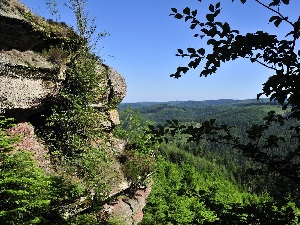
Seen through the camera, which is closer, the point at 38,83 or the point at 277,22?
the point at 277,22

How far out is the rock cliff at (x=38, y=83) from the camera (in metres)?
14.9

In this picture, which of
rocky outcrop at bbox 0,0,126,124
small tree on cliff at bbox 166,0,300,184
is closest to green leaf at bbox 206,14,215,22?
small tree on cliff at bbox 166,0,300,184

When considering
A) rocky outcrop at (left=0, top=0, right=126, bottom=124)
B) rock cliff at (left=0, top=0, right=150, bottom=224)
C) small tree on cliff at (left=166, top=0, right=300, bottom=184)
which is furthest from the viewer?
rock cliff at (left=0, top=0, right=150, bottom=224)

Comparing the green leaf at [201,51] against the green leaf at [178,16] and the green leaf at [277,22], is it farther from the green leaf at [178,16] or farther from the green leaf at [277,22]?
the green leaf at [277,22]

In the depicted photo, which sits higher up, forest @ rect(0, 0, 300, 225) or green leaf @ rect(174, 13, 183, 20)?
green leaf @ rect(174, 13, 183, 20)

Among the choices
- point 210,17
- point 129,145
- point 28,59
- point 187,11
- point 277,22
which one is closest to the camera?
point 277,22

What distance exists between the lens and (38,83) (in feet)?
53.1

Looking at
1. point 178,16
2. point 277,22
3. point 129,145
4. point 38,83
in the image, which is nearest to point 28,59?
point 38,83

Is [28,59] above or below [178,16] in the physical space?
above

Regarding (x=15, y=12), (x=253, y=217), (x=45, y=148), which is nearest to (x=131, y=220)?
(x=45, y=148)

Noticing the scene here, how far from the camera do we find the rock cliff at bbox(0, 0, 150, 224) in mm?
14859

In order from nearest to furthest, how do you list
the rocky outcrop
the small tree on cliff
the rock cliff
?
the small tree on cliff, the rocky outcrop, the rock cliff

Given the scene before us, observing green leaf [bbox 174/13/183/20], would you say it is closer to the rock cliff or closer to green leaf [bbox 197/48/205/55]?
green leaf [bbox 197/48/205/55]

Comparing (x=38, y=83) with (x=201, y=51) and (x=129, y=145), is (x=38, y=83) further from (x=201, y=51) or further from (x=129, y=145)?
(x=201, y=51)
